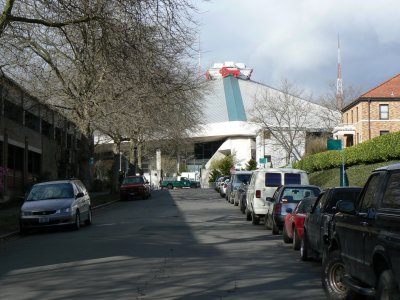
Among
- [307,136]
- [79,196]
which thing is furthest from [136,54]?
[307,136]

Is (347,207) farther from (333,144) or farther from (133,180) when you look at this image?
(133,180)

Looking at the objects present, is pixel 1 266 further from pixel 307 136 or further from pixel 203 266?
pixel 307 136

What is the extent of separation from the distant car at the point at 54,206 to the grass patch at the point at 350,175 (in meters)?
15.7

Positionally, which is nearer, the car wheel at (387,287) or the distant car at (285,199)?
the car wheel at (387,287)

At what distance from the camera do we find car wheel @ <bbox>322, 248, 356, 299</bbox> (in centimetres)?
788

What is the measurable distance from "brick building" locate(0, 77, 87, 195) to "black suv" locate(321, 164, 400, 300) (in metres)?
24.1

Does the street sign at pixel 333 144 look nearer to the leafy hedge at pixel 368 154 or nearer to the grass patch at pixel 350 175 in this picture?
the grass patch at pixel 350 175

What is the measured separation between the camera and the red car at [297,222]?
1309cm

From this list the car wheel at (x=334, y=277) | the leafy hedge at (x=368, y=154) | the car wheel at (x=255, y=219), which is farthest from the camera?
the leafy hedge at (x=368, y=154)

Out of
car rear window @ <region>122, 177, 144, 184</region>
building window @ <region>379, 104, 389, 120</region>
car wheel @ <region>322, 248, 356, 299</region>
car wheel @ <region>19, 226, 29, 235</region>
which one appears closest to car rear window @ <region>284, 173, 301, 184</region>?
car wheel @ <region>19, 226, 29, 235</region>

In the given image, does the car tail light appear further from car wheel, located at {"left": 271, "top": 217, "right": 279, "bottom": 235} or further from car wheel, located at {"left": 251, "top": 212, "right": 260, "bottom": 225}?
car wheel, located at {"left": 251, "top": 212, "right": 260, "bottom": 225}

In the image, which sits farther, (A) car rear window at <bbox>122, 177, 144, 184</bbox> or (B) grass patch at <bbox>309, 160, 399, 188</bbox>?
(A) car rear window at <bbox>122, 177, 144, 184</bbox>

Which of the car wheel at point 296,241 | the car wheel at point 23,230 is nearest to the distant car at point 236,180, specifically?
the car wheel at point 23,230

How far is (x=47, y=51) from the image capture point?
3150 centimetres
